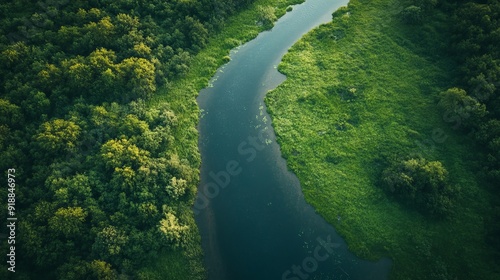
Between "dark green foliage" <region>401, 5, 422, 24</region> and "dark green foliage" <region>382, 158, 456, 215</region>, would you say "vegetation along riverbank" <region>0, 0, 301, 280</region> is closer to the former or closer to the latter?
"dark green foliage" <region>401, 5, 422, 24</region>

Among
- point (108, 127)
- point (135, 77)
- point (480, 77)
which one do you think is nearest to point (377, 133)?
point (480, 77)

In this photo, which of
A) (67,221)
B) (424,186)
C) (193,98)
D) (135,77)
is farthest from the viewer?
(193,98)

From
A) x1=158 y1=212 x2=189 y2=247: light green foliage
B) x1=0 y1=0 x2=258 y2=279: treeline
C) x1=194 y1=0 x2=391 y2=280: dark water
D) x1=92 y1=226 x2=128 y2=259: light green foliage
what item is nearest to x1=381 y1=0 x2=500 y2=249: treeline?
x1=194 y1=0 x2=391 y2=280: dark water

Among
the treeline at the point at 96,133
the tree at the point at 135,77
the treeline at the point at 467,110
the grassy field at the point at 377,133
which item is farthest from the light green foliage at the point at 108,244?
the treeline at the point at 467,110

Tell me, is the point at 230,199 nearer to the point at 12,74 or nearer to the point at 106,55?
the point at 106,55

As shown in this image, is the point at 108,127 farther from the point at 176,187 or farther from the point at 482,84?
the point at 482,84

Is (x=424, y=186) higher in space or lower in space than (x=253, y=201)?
lower

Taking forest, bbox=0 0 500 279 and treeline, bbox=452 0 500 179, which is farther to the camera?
treeline, bbox=452 0 500 179
